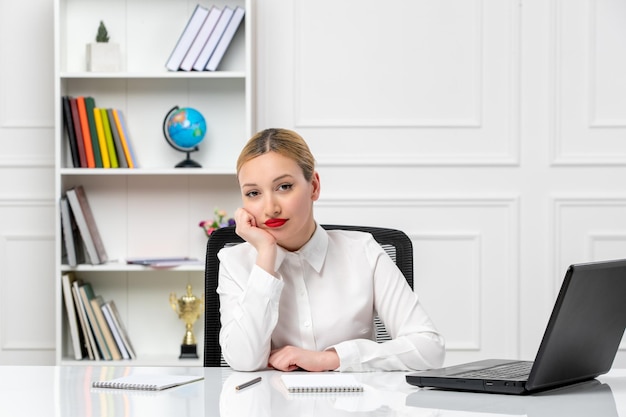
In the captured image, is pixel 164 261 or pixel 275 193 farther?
pixel 164 261

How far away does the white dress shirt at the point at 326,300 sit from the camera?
1.68 m

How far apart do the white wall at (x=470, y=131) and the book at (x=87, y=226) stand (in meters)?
0.77

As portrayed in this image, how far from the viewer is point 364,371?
5.35 ft

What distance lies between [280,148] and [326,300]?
0.34 metres

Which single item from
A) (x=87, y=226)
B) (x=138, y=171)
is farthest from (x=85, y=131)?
(x=87, y=226)

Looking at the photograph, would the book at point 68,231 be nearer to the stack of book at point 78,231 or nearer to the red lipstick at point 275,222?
the stack of book at point 78,231

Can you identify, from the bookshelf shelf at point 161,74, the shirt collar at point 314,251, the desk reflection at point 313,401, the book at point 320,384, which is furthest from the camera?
the bookshelf shelf at point 161,74

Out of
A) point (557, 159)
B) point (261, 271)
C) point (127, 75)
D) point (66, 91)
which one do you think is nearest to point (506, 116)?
point (557, 159)

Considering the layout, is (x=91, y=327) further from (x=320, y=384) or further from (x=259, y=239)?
(x=320, y=384)

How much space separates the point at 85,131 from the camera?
3.32 m

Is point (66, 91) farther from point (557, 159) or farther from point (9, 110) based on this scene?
point (557, 159)

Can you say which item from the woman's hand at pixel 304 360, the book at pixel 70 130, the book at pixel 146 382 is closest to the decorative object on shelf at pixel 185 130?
the book at pixel 70 130

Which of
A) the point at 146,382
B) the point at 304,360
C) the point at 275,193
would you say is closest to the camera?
the point at 146,382

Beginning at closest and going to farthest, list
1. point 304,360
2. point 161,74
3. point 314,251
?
1. point 304,360
2. point 314,251
3. point 161,74
